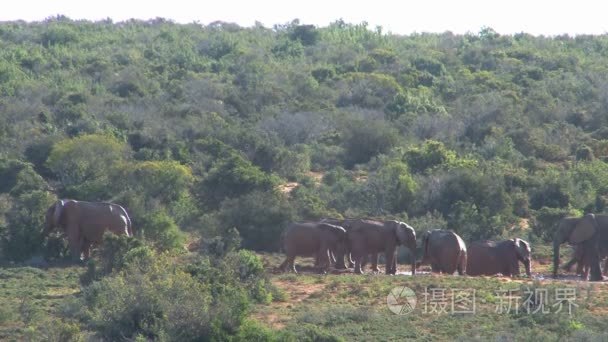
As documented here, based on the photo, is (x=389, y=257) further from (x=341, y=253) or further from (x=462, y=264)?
(x=462, y=264)

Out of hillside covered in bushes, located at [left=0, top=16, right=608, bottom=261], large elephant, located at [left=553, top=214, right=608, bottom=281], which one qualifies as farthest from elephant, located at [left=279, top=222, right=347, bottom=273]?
large elephant, located at [left=553, top=214, right=608, bottom=281]

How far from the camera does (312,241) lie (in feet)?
94.3

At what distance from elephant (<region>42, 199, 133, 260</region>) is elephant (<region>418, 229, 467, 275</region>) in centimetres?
559

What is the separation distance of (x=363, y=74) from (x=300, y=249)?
34.9m

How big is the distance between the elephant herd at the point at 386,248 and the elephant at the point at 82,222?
127 inches

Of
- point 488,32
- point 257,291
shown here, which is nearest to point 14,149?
point 257,291

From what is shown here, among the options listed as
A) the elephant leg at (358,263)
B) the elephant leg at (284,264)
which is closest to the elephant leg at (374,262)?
the elephant leg at (358,263)

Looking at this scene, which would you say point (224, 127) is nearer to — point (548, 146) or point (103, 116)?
point (103, 116)

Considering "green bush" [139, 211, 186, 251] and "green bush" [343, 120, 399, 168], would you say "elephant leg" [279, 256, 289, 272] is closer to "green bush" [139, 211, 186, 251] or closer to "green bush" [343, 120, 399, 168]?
"green bush" [139, 211, 186, 251]

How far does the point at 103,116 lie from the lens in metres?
48.9

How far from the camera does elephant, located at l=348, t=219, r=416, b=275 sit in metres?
28.9

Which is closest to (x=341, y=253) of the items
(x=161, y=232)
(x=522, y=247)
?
(x=522, y=247)

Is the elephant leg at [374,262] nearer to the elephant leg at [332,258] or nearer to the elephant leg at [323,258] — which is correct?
the elephant leg at [332,258]

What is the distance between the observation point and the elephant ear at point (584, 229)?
1137 inches
